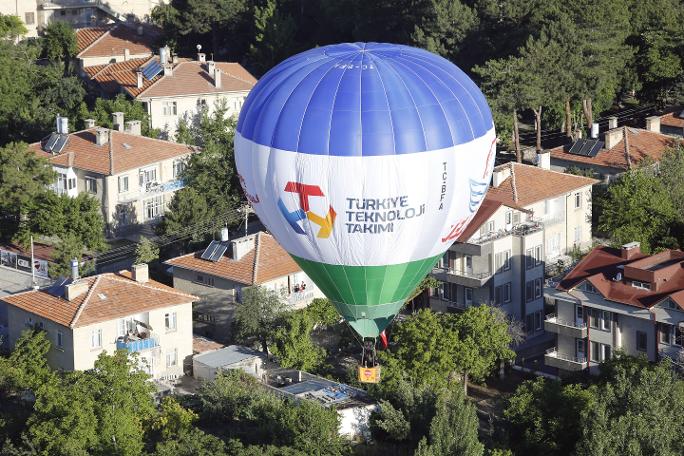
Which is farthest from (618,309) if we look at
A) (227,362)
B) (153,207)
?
(153,207)

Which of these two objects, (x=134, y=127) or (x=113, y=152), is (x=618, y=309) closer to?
(x=113, y=152)

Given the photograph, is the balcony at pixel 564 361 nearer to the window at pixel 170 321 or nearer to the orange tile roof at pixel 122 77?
the window at pixel 170 321

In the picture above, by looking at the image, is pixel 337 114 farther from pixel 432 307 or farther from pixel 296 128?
pixel 432 307

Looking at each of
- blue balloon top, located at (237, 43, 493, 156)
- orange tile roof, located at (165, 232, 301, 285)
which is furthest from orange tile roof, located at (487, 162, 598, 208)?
blue balloon top, located at (237, 43, 493, 156)

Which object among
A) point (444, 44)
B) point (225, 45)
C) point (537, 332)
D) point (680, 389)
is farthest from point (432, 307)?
point (225, 45)

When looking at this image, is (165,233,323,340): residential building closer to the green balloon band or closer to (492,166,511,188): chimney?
(492,166,511,188): chimney

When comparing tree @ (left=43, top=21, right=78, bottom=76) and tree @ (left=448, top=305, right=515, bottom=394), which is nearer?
tree @ (left=448, top=305, right=515, bottom=394)

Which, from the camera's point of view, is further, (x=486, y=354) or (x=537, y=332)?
(x=537, y=332)
